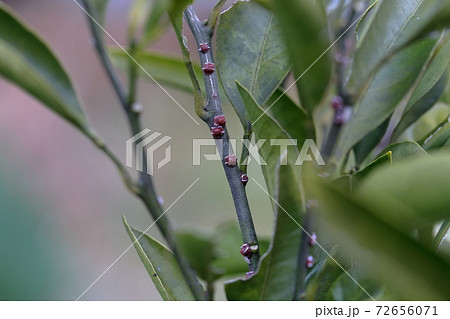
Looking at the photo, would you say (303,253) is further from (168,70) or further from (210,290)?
(168,70)

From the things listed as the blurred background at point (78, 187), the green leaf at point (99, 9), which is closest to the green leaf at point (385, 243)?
the green leaf at point (99, 9)

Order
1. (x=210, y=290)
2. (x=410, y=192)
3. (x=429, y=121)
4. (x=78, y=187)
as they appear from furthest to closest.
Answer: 1. (x=78, y=187)
2. (x=429, y=121)
3. (x=210, y=290)
4. (x=410, y=192)

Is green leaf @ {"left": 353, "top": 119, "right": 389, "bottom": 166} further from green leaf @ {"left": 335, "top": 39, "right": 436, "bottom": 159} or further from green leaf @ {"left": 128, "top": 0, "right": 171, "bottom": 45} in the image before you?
green leaf @ {"left": 128, "top": 0, "right": 171, "bottom": 45}

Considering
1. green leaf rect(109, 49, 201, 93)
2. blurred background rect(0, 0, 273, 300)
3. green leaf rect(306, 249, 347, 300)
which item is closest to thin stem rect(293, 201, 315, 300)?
green leaf rect(306, 249, 347, 300)

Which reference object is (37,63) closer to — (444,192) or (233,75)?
(233,75)

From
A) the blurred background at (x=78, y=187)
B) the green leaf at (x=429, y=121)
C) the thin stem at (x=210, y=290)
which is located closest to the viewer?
the thin stem at (x=210, y=290)

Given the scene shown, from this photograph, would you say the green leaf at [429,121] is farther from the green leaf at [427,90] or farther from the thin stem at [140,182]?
the thin stem at [140,182]

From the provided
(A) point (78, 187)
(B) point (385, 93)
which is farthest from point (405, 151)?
(A) point (78, 187)
